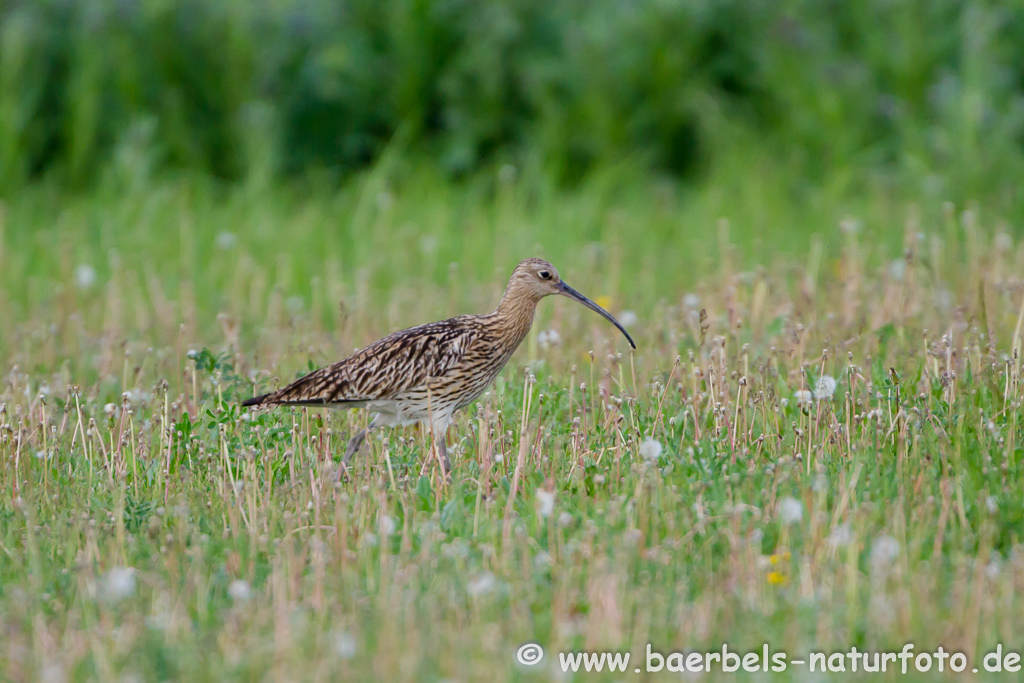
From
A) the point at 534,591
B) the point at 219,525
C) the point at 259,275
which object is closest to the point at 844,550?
the point at 534,591

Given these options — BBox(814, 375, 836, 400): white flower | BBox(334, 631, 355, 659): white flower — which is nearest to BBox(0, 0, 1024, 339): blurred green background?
BBox(814, 375, 836, 400): white flower

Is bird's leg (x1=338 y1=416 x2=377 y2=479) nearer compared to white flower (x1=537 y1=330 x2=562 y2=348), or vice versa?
bird's leg (x1=338 y1=416 x2=377 y2=479)

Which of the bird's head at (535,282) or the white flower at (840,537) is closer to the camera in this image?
the white flower at (840,537)

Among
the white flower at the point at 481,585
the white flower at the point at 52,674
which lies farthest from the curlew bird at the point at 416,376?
the white flower at the point at 52,674

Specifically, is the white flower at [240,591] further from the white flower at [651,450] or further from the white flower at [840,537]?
the white flower at [840,537]

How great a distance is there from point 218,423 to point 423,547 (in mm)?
2143

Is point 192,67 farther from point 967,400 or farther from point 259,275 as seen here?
point 967,400

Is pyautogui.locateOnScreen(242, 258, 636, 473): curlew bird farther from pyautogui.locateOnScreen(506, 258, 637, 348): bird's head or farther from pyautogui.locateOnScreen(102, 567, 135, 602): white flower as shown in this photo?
pyautogui.locateOnScreen(102, 567, 135, 602): white flower

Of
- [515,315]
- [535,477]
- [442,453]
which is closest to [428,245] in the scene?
[515,315]

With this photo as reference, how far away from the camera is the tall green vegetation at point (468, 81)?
1339 centimetres

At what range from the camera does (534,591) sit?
4.63 meters

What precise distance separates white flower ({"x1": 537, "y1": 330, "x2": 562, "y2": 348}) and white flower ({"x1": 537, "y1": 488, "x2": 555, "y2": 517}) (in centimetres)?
259

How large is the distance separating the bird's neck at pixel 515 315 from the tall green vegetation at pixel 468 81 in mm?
6326

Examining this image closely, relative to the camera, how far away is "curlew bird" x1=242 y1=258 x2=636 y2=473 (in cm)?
667
